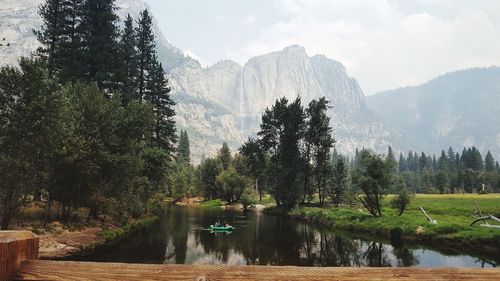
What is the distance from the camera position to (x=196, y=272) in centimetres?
297

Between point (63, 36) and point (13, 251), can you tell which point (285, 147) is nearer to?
point (63, 36)

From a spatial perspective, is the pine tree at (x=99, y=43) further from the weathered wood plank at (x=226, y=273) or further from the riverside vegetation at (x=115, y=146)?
the weathered wood plank at (x=226, y=273)

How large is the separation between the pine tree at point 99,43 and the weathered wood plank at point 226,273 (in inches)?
2167

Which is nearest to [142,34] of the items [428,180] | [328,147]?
[328,147]

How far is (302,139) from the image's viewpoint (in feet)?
294

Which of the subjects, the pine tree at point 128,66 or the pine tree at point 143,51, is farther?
the pine tree at point 143,51

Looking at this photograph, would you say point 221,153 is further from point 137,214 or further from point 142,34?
point 137,214

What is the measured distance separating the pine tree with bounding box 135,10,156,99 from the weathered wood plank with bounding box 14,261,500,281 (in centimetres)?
6902

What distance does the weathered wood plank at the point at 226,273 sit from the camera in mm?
2904

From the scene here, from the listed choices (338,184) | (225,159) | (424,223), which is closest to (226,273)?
(424,223)

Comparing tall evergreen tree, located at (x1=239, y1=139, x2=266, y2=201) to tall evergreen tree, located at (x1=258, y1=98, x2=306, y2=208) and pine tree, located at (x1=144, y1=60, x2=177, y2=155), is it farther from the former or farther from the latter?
pine tree, located at (x1=144, y1=60, x2=177, y2=155)

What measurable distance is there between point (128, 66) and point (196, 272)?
6234 centimetres

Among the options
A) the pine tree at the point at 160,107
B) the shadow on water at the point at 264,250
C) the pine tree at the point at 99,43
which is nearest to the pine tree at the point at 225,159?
the pine tree at the point at 160,107

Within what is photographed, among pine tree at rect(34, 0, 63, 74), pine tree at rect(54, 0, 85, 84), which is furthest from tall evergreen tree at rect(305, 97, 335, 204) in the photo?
pine tree at rect(34, 0, 63, 74)
